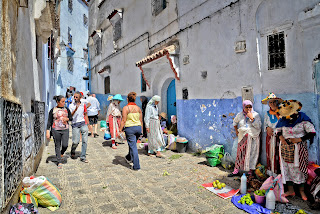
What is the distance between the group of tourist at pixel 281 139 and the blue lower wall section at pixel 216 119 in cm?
30

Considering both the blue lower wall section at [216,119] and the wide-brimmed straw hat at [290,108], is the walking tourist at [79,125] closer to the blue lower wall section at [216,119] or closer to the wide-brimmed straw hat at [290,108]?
the blue lower wall section at [216,119]

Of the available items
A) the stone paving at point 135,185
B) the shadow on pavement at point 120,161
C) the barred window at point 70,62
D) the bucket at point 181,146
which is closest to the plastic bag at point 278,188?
the stone paving at point 135,185

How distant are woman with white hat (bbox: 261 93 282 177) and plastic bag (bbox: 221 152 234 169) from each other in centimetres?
106

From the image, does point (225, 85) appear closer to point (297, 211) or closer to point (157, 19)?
point (297, 211)

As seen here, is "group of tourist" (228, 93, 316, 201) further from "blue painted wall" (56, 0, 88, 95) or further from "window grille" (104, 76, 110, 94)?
"blue painted wall" (56, 0, 88, 95)

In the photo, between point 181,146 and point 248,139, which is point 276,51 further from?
point 181,146

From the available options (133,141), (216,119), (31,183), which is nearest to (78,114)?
(133,141)

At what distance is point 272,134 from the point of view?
167 inches

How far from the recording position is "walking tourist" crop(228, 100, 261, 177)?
475cm

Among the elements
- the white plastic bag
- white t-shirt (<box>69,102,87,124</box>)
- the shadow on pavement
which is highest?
white t-shirt (<box>69,102,87,124</box>)

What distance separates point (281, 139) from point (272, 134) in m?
0.38

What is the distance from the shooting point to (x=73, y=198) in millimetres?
3797

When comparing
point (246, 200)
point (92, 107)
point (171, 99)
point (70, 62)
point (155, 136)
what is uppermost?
point (70, 62)

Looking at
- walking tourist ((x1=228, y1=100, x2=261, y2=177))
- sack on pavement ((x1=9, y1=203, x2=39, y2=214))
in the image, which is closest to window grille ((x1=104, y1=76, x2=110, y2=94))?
walking tourist ((x1=228, y1=100, x2=261, y2=177))
